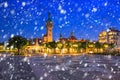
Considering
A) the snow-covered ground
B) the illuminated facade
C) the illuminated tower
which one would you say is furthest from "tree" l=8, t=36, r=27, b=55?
the snow-covered ground

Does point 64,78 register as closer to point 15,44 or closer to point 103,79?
point 103,79

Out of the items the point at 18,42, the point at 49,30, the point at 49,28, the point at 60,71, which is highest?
the point at 49,28

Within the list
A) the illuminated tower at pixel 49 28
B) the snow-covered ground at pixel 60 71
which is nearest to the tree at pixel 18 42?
the illuminated tower at pixel 49 28

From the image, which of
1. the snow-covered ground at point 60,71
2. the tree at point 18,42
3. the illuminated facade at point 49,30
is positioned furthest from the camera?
the illuminated facade at point 49,30

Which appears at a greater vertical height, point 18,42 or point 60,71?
point 18,42

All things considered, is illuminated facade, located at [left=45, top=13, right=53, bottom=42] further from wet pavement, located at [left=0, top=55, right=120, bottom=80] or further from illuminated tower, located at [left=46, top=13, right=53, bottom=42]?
wet pavement, located at [left=0, top=55, right=120, bottom=80]

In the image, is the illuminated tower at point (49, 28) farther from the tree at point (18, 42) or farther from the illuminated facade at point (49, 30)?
the tree at point (18, 42)

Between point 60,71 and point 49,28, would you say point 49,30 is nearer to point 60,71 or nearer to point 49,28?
point 49,28

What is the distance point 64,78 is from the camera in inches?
789

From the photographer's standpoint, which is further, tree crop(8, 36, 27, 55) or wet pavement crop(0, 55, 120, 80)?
tree crop(8, 36, 27, 55)

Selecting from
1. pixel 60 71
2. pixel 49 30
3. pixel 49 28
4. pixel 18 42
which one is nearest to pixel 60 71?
pixel 60 71

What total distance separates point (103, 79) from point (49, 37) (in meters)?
168

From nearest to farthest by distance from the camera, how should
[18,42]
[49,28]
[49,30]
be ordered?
[18,42]
[49,30]
[49,28]

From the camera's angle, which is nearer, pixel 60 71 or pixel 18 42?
pixel 60 71
